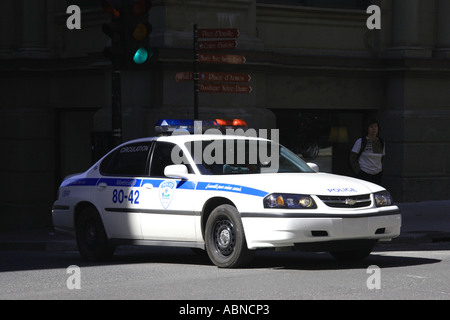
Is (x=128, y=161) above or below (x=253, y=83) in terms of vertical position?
below

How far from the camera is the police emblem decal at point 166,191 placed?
1194cm

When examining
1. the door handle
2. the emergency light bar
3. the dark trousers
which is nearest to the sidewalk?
the dark trousers

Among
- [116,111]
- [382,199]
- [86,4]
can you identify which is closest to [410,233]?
[382,199]

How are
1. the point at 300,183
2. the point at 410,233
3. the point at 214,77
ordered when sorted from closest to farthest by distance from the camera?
the point at 300,183 → the point at 410,233 → the point at 214,77

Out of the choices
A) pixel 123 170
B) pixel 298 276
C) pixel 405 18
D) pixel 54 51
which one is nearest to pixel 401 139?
pixel 405 18

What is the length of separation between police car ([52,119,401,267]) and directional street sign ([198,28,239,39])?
164 inches

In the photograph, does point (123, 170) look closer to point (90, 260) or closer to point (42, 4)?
point (90, 260)

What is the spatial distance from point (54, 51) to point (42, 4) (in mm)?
1036

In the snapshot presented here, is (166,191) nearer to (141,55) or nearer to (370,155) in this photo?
(141,55)

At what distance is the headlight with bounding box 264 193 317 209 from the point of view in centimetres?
1088

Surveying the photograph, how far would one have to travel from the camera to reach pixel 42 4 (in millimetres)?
22672

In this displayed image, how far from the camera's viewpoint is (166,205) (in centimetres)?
1198

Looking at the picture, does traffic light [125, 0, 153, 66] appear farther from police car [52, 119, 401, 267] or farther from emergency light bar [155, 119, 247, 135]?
police car [52, 119, 401, 267]

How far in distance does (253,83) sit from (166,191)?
852 cm
